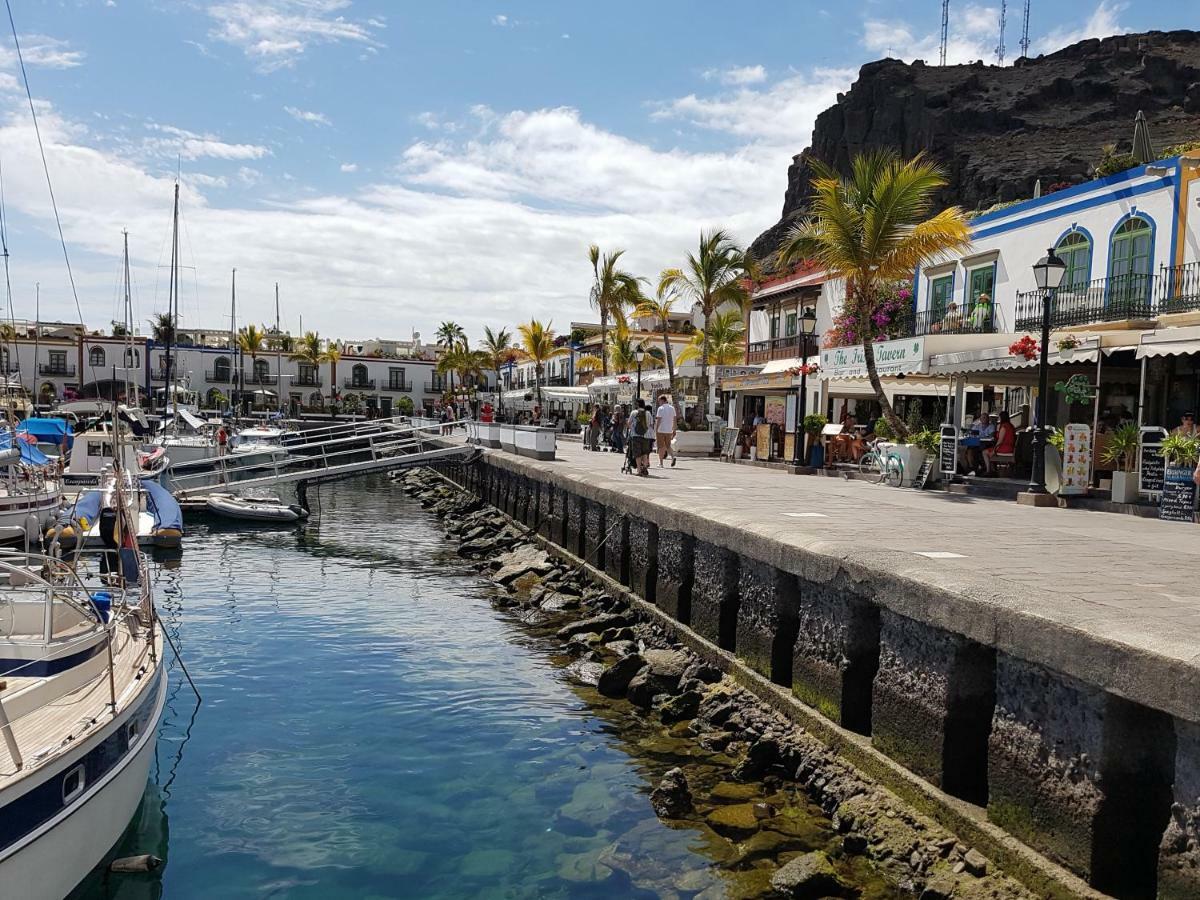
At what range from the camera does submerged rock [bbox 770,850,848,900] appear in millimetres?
6602

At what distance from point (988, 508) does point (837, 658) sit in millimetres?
8037

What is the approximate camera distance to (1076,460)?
54.5 ft

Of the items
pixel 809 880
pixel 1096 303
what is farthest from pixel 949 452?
pixel 809 880

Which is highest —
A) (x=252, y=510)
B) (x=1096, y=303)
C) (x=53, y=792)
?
(x=1096, y=303)

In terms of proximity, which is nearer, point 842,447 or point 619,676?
point 619,676

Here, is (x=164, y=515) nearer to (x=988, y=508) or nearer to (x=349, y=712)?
(x=349, y=712)

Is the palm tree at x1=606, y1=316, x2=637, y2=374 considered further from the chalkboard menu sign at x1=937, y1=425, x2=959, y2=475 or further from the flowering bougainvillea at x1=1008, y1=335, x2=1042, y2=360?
the flowering bougainvillea at x1=1008, y1=335, x2=1042, y2=360

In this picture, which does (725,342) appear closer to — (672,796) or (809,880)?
(672,796)

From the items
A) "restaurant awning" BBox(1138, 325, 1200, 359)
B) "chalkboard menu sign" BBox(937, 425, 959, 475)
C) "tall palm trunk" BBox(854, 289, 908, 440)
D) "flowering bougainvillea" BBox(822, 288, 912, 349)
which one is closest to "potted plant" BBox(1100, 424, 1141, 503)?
"restaurant awning" BBox(1138, 325, 1200, 359)

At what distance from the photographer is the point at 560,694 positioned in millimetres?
11766

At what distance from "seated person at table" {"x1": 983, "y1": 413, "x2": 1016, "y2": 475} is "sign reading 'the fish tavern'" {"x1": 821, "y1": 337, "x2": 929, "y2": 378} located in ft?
6.67

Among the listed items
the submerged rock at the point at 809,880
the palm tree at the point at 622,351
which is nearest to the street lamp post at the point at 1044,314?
the submerged rock at the point at 809,880

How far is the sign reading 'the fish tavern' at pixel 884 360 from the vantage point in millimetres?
20234

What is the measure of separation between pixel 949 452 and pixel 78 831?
17.3m
